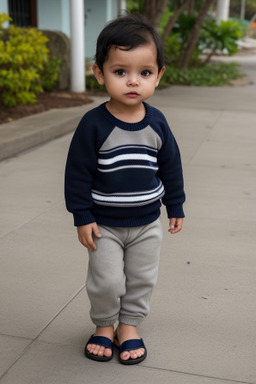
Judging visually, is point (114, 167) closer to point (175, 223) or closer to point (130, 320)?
point (175, 223)

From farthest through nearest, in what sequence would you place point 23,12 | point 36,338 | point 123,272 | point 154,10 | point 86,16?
point 86,16 < point 23,12 < point 154,10 < point 36,338 < point 123,272

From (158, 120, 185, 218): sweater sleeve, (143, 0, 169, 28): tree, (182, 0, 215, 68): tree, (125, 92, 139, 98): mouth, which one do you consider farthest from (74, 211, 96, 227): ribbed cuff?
(182, 0, 215, 68): tree

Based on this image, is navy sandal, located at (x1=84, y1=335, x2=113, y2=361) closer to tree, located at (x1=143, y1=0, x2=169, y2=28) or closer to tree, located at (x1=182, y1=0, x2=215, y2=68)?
tree, located at (x1=143, y1=0, x2=169, y2=28)

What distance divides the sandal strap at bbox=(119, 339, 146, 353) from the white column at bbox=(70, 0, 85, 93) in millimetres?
8764

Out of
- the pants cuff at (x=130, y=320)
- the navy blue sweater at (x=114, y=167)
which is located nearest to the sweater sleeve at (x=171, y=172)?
the navy blue sweater at (x=114, y=167)

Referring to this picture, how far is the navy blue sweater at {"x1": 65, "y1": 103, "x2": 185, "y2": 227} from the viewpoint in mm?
2436

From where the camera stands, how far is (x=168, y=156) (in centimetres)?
259

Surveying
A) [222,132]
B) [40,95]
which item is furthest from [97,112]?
[40,95]

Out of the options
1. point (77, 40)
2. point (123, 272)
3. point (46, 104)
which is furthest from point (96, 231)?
point (77, 40)

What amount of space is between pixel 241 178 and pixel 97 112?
370cm

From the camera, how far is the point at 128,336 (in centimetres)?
271

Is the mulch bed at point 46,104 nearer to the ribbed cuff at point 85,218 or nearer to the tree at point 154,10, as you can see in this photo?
the tree at point 154,10

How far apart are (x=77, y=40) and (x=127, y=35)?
28.7ft

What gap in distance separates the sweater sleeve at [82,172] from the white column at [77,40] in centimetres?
865
